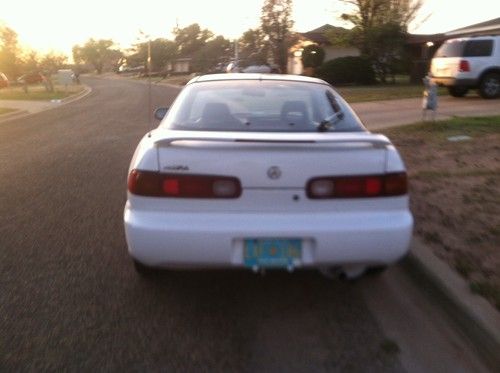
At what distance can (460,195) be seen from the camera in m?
6.30

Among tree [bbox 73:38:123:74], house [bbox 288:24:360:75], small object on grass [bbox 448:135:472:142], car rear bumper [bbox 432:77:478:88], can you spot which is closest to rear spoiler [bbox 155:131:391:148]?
small object on grass [bbox 448:135:472:142]

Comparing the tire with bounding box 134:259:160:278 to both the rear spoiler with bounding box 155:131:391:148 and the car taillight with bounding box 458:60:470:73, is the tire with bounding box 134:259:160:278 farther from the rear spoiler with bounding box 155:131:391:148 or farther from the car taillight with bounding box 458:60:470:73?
the car taillight with bounding box 458:60:470:73

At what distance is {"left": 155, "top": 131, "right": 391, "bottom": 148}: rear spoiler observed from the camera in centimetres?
365

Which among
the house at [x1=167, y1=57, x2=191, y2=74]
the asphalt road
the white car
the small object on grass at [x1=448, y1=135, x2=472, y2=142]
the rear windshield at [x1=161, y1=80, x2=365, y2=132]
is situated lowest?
the house at [x1=167, y1=57, x2=191, y2=74]

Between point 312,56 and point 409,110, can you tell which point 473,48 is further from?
point 312,56

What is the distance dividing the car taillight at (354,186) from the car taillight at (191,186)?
1.53ft

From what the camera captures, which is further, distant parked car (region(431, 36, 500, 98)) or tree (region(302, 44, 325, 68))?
tree (region(302, 44, 325, 68))

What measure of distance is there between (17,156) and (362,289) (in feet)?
26.1

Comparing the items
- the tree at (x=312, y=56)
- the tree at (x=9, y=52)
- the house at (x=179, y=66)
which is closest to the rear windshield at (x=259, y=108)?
the tree at (x=312, y=56)

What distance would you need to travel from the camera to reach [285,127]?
14.3 feet

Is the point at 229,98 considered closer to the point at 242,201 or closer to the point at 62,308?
the point at 242,201

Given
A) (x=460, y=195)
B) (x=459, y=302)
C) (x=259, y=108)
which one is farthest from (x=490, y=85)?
(x=459, y=302)

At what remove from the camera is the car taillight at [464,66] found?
1678 centimetres

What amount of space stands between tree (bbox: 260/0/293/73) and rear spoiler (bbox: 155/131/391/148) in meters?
34.9
